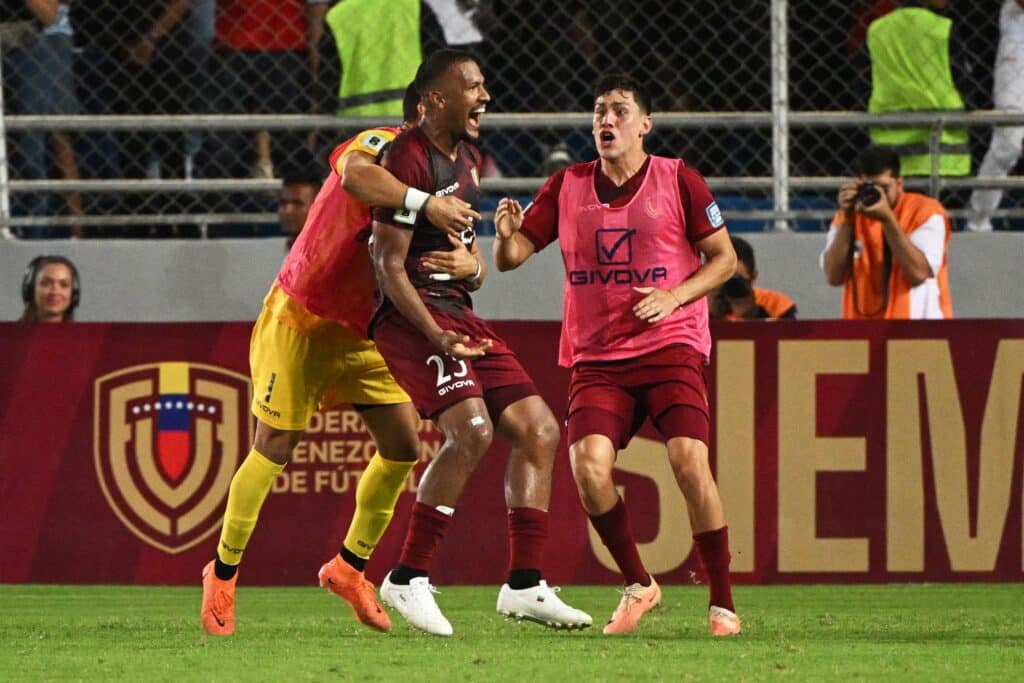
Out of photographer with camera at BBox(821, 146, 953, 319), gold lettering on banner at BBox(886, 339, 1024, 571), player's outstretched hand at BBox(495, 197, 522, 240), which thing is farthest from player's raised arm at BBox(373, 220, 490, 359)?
photographer with camera at BBox(821, 146, 953, 319)

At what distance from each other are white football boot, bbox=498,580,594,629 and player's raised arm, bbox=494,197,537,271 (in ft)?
3.82

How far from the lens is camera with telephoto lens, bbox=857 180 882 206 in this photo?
30.2 ft

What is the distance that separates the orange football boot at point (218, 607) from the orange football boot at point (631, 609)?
52.4 inches

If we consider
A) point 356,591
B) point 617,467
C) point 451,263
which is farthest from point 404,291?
point 617,467

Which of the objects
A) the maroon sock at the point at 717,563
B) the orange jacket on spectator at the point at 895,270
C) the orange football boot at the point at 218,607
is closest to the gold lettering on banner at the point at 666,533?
the orange jacket on spectator at the point at 895,270

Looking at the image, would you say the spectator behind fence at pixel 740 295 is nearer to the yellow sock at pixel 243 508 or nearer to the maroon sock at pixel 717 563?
the maroon sock at pixel 717 563

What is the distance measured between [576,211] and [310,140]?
15.1 ft

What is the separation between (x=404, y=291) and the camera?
6.45 meters

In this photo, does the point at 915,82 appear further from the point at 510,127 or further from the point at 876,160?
the point at 510,127

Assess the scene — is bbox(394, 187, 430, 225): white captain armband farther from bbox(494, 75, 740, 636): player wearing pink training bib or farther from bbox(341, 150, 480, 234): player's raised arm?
bbox(494, 75, 740, 636): player wearing pink training bib

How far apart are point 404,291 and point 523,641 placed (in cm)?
123

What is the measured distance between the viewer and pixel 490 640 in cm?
652

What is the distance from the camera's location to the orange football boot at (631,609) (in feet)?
22.4

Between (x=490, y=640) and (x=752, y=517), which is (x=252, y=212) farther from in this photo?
(x=490, y=640)
